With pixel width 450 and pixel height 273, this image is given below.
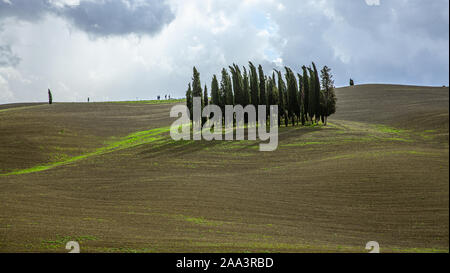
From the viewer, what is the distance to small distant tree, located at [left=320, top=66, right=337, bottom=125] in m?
57.9

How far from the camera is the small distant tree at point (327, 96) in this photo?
190ft

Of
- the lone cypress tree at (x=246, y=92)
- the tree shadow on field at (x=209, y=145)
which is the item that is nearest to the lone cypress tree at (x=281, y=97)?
the lone cypress tree at (x=246, y=92)

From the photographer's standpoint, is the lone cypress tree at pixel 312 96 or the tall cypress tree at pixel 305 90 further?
the tall cypress tree at pixel 305 90

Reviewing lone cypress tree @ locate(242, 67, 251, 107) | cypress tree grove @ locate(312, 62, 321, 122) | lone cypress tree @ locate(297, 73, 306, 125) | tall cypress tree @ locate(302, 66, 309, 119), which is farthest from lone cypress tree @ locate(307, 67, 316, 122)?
lone cypress tree @ locate(242, 67, 251, 107)

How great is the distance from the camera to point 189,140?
5203cm

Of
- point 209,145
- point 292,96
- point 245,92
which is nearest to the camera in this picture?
point 209,145

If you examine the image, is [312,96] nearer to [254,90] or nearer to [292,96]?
[292,96]

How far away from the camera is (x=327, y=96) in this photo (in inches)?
2313

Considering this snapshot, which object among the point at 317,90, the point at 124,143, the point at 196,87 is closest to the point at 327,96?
the point at 317,90

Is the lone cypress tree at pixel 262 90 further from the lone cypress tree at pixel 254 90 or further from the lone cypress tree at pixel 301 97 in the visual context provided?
the lone cypress tree at pixel 301 97

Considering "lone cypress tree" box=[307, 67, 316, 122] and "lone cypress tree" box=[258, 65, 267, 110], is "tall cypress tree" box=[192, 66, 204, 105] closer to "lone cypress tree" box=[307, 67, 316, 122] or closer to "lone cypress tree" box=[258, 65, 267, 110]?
"lone cypress tree" box=[258, 65, 267, 110]

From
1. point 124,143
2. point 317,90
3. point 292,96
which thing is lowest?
point 124,143

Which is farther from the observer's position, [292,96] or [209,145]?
[292,96]

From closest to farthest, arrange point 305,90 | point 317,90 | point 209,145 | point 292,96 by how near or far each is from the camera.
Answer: point 209,145, point 317,90, point 305,90, point 292,96
